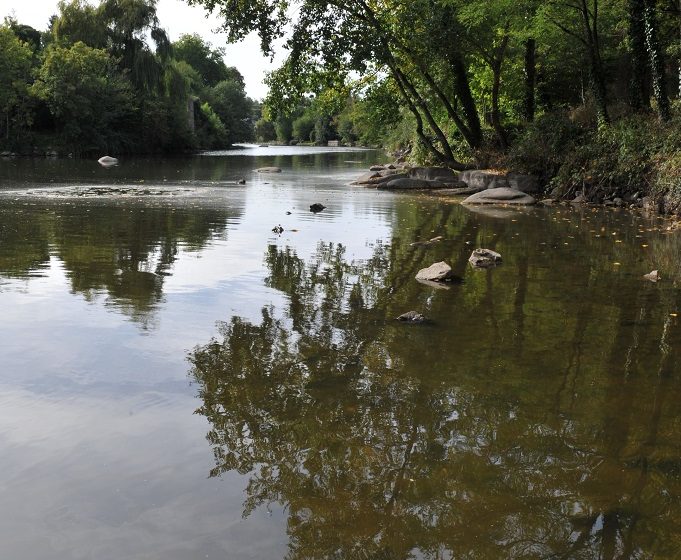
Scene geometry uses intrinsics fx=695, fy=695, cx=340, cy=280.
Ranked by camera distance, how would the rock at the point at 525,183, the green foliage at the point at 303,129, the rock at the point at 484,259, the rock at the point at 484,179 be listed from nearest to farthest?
the rock at the point at 484,259 < the rock at the point at 525,183 < the rock at the point at 484,179 < the green foliage at the point at 303,129

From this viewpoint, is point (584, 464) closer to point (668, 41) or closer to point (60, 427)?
point (60, 427)

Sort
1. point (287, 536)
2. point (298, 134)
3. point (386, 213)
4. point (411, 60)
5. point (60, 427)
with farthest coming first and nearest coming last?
1. point (298, 134)
2. point (411, 60)
3. point (386, 213)
4. point (60, 427)
5. point (287, 536)

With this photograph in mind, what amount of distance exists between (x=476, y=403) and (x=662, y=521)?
5.34ft

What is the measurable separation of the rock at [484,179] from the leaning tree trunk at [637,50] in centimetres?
468

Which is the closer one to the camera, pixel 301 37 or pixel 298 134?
pixel 301 37

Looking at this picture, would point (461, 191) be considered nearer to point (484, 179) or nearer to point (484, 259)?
point (484, 179)

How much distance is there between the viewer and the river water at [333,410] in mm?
3342

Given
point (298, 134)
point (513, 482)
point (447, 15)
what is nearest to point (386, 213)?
point (447, 15)

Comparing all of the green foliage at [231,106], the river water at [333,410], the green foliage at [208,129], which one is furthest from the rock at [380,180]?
the green foliage at [231,106]

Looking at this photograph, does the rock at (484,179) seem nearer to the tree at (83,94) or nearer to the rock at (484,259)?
the rock at (484,259)

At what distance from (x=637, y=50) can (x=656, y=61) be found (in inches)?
69.2

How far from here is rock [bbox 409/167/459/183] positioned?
26875mm

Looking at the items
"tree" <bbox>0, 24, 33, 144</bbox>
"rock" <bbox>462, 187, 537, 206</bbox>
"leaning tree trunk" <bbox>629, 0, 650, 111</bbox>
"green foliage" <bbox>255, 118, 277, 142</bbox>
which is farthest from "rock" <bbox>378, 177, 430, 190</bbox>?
Result: "green foliage" <bbox>255, 118, 277, 142</bbox>

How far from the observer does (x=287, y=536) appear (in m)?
3.28
